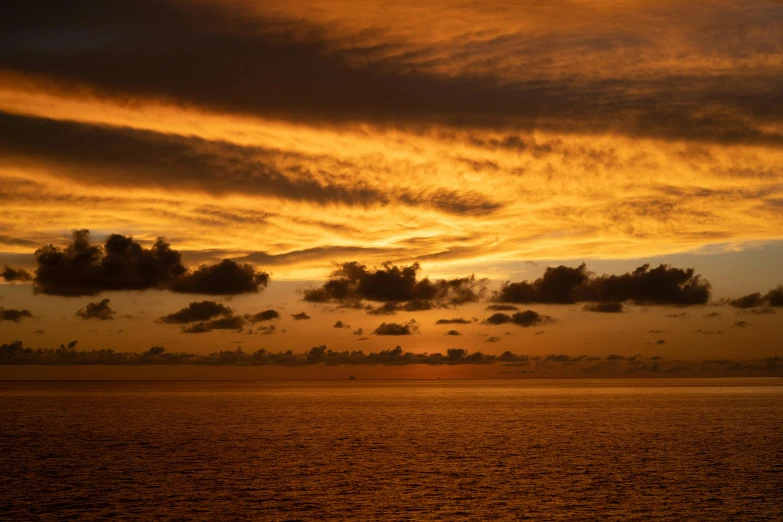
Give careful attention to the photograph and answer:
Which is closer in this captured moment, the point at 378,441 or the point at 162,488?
the point at 162,488

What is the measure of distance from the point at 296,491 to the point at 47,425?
Result: 103 metres

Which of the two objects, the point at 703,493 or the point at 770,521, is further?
the point at 703,493

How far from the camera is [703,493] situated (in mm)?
63688

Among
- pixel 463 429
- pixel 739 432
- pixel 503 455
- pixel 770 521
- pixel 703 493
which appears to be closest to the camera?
pixel 770 521

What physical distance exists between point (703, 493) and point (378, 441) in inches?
2235

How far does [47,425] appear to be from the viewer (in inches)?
5832

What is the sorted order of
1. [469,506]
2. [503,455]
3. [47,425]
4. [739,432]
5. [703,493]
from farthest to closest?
[47,425] < [739,432] < [503,455] < [703,493] < [469,506]

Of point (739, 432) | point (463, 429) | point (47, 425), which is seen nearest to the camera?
point (739, 432)

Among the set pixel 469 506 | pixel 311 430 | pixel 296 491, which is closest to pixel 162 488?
pixel 296 491

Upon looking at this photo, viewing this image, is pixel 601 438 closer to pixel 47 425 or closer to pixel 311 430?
pixel 311 430

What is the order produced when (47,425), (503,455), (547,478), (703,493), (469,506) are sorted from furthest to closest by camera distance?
(47,425), (503,455), (547,478), (703,493), (469,506)

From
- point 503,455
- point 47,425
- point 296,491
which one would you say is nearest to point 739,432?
point 503,455

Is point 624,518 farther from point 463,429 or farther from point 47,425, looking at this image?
point 47,425

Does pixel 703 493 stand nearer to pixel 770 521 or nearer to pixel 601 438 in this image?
pixel 770 521
